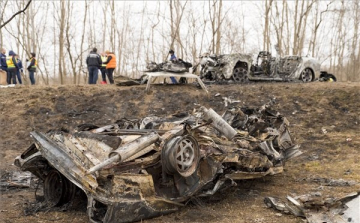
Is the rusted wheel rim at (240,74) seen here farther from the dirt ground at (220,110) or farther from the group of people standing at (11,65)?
the group of people standing at (11,65)

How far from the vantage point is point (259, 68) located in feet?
49.0

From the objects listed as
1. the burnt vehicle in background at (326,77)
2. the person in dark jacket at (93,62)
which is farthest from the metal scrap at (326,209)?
the burnt vehicle in background at (326,77)

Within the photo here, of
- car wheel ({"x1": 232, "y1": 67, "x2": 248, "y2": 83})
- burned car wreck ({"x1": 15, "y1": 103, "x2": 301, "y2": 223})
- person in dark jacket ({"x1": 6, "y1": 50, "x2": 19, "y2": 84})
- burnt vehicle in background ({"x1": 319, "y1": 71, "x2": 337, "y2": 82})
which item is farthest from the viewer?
burnt vehicle in background ({"x1": 319, "y1": 71, "x2": 337, "y2": 82})

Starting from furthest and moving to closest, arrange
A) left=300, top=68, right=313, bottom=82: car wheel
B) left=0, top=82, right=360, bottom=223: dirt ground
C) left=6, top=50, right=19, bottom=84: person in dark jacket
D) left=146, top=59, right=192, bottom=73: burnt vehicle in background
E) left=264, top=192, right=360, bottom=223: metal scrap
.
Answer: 1. left=300, top=68, right=313, bottom=82: car wheel
2. left=6, top=50, right=19, bottom=84: person in dark jacket
3. left=146, top=59, right=192, bottom=73: burnt vehicle in background
4. left=0, top=82, right=360, bottom=223: dirt ground
5. left=264, top=192, right=360, bottom=223: metal scrap

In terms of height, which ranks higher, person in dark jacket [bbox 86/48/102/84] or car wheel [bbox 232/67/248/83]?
person in dark jacket [bbox 86/48/102/84]

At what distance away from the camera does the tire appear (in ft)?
49.6

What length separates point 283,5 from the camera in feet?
85.4

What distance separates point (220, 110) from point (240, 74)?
280 cm

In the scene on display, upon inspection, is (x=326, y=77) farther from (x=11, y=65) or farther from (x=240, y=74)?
(x=11, y=65)

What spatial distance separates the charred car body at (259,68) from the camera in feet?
46.7

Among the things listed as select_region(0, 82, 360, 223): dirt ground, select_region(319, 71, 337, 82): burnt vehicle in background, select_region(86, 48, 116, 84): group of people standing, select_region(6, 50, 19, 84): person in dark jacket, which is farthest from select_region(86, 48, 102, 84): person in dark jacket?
select_region(319, 71, 337, 82): burnt vehicle in background

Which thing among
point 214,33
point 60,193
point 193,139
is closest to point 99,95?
point 60,193

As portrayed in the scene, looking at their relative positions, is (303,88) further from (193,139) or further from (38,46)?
(38,46)

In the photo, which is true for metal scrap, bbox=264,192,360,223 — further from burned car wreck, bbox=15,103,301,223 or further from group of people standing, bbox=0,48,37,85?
group of people standing, bbox=0,48,37,85
